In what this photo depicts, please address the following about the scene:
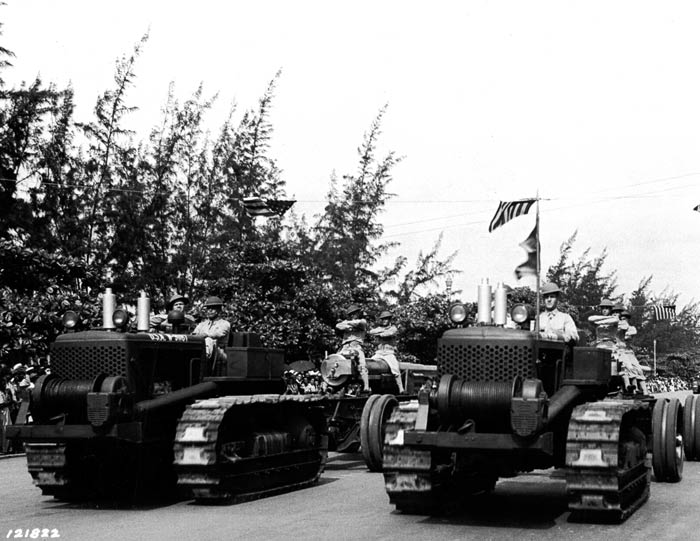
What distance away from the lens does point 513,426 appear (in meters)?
9.30

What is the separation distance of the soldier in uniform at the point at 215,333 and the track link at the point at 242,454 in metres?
0.90

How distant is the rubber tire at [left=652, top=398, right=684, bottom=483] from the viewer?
487 inches

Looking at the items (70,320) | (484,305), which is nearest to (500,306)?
(484,305)

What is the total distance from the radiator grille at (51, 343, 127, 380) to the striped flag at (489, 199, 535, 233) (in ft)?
43.1

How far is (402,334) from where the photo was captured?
2864 centimetres

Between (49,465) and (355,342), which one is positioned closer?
(49,465)

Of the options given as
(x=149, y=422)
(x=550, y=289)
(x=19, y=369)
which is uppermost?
(x=550, y=289)

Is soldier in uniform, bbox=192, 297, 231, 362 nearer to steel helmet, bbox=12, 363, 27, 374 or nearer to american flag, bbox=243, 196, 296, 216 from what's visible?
steel helmet, bbox=12, 363, 27, 374

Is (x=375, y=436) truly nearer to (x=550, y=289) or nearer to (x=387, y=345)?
(x=550, y=289)

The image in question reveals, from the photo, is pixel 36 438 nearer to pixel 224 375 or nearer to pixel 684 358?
pixel 224 375

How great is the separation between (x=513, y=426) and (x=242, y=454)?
374cm

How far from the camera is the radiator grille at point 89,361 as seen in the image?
1122 centimetres

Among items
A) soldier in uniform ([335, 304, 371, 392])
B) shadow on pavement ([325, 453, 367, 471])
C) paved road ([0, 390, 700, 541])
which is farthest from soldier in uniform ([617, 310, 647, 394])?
shadow on pavement ([325, 453, 367, 471])

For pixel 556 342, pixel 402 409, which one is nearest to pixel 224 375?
pixel 402 409
